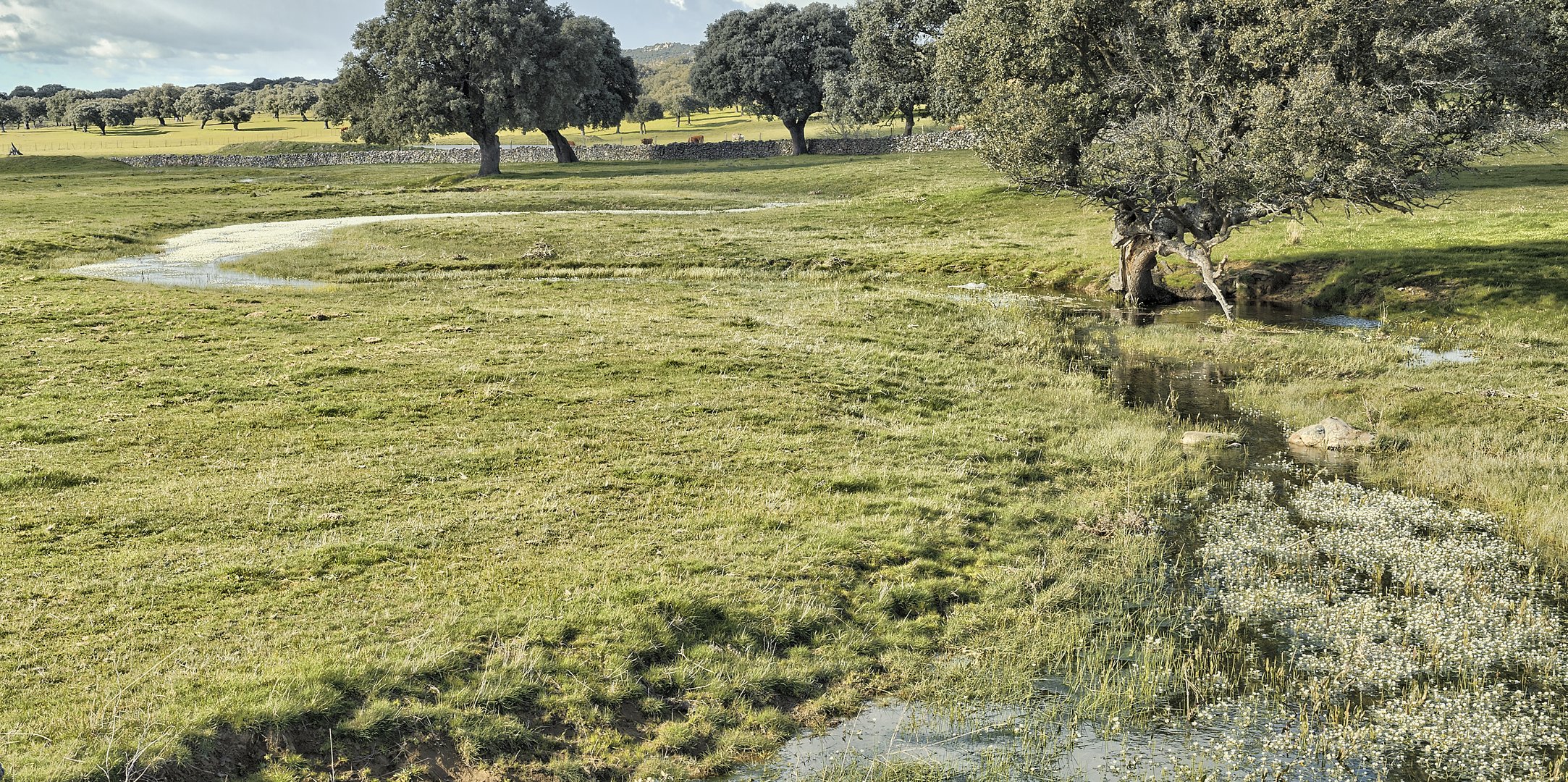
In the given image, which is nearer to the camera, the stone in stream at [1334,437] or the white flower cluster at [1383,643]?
the white flower cluster at [1383,643]

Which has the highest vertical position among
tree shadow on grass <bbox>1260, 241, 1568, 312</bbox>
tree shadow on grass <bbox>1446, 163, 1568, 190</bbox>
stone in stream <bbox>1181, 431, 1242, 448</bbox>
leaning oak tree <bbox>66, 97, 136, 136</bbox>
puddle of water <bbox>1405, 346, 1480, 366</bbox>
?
leaning oak tree <bbox>66, 97, 136, 136</bbox>

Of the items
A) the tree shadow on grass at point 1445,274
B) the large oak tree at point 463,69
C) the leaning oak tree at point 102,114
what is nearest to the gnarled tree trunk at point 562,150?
the large oak tree at point 463,69

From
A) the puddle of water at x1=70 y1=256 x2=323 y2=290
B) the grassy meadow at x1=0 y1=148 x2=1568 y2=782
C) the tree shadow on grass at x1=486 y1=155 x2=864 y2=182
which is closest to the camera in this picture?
the grassy meadow at x1=0 y1=148 x2=1568 y2=782

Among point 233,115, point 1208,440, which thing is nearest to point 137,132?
point 233,115

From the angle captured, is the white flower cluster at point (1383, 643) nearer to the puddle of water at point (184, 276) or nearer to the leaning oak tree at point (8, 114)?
the puddle of water at point (184, 276)

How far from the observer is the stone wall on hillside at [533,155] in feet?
346

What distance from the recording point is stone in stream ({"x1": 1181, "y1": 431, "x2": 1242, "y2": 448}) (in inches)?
753

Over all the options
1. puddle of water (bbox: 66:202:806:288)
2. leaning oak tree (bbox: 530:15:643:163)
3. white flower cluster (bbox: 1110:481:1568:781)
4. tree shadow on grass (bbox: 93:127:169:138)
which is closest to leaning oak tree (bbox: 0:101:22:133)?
tree shadow on grass (bbox: 93:127:169:138)

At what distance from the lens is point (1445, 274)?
3206cm

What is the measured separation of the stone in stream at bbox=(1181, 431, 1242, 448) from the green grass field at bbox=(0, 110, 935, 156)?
102 metres

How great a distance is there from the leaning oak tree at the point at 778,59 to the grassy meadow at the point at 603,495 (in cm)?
7396

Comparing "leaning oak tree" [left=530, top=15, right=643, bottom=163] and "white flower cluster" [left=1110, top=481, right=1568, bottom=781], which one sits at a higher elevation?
"leaning oak tree" [left=530, top=15, right=643, bottom=163]

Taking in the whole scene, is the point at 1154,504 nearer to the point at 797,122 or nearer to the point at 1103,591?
the point at 1103,591

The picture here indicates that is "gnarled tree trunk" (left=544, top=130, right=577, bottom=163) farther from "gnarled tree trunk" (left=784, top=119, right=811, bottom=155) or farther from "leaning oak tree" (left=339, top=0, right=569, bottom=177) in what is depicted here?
"gnarled tree trunk" (left=784, top=119, right=811, bottom=155)
